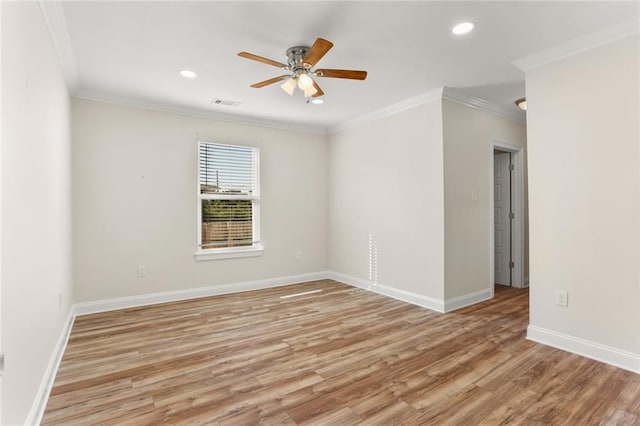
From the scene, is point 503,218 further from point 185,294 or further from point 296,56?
point 185,294

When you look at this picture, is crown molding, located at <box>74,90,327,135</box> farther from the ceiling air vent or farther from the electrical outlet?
the electrical outlet

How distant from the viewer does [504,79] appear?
3.36 meters

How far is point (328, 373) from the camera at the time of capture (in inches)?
93.3

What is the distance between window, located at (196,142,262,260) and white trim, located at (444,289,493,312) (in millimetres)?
2718

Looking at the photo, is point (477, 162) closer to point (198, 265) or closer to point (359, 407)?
point (359, 407)

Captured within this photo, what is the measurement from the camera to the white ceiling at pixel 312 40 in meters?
2.20

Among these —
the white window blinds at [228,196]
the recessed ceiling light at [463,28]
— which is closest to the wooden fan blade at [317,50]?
the recessed ceiling light at [463,28]

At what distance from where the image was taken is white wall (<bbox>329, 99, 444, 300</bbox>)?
3.84 m

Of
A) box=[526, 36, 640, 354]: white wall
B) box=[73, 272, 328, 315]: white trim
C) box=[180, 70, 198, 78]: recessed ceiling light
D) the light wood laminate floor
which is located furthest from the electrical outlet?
box=[180, 70, 198, 78]: recessed ceiling light

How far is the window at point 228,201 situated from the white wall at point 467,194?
106 inches

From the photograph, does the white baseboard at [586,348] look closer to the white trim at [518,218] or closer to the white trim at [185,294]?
the white trim at [518,218]

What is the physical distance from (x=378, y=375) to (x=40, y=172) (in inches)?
105

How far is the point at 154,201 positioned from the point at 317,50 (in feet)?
9.83

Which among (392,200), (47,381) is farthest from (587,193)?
(47,381)
